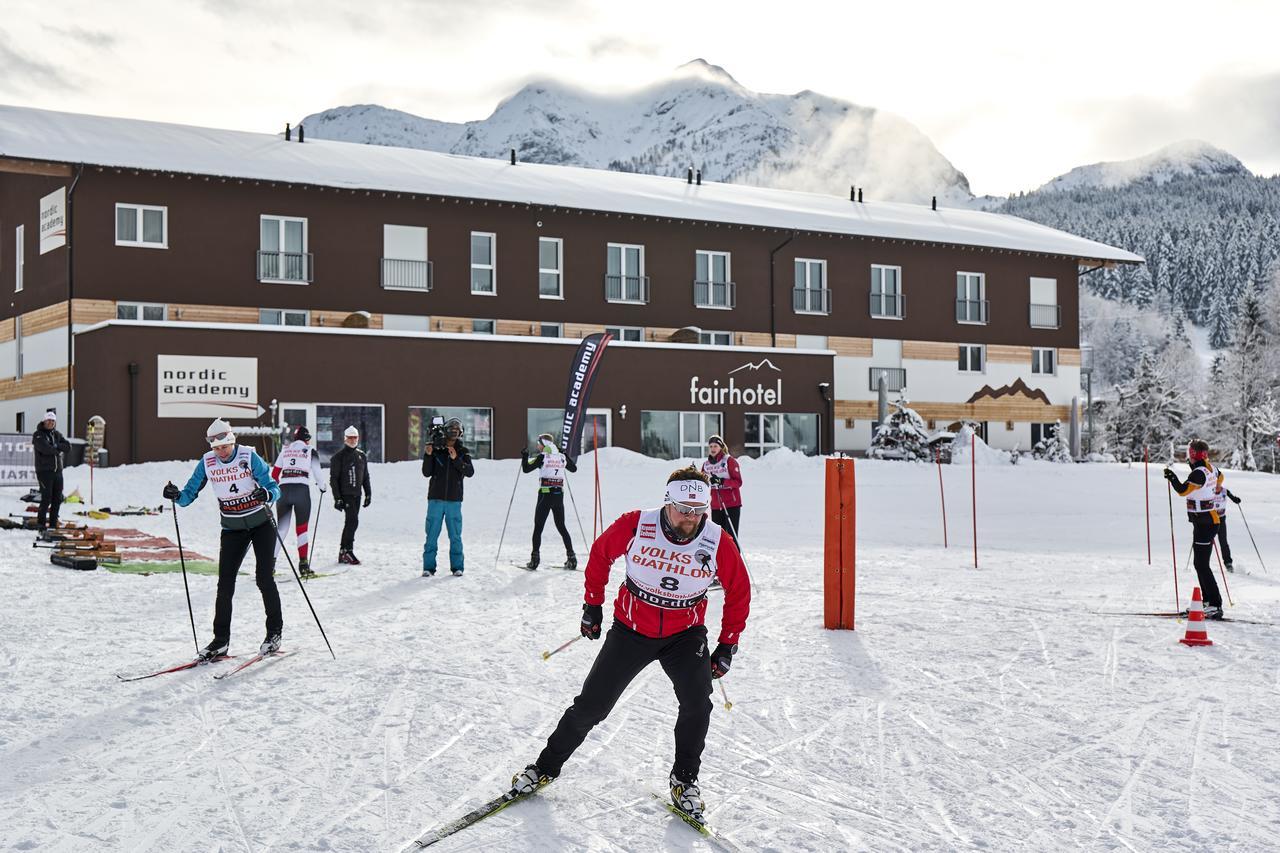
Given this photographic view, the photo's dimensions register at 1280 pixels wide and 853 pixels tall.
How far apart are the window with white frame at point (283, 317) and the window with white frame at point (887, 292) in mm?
Answer: 17648

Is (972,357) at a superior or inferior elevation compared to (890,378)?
superior

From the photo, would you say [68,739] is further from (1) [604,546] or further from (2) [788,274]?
(2) [788,274]

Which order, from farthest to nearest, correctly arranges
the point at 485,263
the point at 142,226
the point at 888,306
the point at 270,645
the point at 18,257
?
the point at 888,306
the point at 485,263
the point at 18,257
the point at 142,226
the point at 270,645

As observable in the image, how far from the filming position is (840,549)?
10234 mm

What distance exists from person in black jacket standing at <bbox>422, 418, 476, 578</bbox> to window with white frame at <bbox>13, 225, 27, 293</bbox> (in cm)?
2200

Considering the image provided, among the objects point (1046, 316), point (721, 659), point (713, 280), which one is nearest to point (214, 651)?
point (721, 659)

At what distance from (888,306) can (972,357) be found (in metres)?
3.68

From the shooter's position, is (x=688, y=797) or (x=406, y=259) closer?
(x=688, y=797)

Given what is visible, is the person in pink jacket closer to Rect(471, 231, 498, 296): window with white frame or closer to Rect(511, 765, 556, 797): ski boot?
Rect(511, 765, 556, 797): ski boot

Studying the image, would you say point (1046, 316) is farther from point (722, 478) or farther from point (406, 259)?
point (722, 478)

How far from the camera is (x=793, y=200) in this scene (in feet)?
127

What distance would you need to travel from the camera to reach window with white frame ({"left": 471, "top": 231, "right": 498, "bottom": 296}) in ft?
101

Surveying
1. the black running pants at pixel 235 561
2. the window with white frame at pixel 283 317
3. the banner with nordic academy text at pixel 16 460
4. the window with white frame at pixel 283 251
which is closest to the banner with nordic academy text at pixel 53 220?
the window with white frame at pixel 283 251

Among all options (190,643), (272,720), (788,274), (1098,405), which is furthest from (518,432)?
(1098,405)
